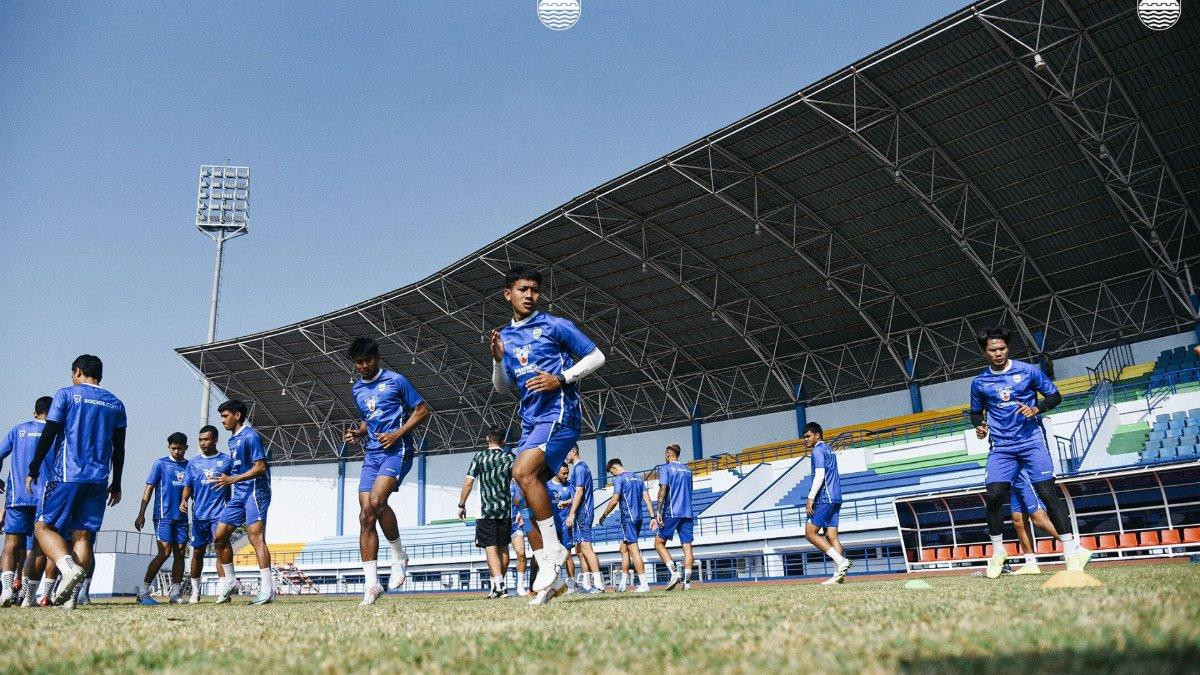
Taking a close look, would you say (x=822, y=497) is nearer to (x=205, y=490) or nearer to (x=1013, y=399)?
(x=1013, y=399)

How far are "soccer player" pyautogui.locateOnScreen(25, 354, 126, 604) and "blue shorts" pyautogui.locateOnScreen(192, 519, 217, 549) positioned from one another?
2.79 meters

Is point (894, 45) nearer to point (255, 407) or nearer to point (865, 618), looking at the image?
point (865, 618)

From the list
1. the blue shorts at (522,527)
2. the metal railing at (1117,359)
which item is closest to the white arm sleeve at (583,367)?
the blue shorts at (522,527)

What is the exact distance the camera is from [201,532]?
36.6 feet

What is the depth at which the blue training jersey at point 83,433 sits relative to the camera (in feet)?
25.1

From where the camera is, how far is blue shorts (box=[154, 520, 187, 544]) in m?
12.0

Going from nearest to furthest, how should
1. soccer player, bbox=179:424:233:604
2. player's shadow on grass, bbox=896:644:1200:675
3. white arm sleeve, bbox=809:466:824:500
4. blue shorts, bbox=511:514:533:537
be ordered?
player's shadow on grass, bbox=896:644:1200:675 < soccer player, bbox=179:424:233:604 < white arm sleeve, bbox=809:466:824:500 < blue shorts, bbox=511:514:533:537

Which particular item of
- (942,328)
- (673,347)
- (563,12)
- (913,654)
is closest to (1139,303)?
(942,328)

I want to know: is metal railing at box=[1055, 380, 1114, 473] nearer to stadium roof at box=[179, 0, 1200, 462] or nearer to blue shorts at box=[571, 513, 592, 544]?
stadium roof at box=[179, 0, 1200, 462]

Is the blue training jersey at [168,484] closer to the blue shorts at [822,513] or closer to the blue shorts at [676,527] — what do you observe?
the blue shorts at [676,527]

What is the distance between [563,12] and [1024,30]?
415 inches

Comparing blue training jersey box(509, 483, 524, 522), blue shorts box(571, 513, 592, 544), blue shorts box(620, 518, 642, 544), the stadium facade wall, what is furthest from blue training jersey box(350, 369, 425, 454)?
the stadium facade wall

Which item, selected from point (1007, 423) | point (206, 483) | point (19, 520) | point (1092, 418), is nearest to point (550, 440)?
point (1007, 423)

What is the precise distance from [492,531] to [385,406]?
14.0ft
